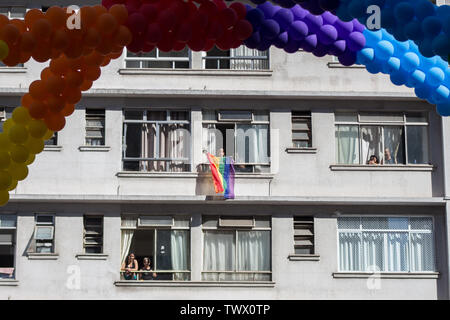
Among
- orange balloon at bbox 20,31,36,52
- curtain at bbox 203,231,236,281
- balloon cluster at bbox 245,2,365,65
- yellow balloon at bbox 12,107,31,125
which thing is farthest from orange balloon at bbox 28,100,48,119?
curtain at bbox 203,231,236,281

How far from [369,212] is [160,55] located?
6.54m

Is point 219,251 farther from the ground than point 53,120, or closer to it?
closer to it

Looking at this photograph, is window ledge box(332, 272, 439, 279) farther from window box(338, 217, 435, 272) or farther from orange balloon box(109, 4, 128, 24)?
orange balloon box(109, 4, 128, 24)

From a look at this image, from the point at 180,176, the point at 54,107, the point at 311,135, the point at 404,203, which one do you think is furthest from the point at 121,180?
the point at 54,107

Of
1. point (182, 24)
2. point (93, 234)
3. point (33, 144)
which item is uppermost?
point (182, 24)

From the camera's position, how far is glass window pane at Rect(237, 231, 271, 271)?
26.0 metres

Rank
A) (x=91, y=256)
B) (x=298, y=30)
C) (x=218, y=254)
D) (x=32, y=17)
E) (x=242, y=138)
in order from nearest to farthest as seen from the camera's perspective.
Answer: (x=32, y=17) → (x=298, y=30) → (x=91, y=256) → (x=218, y=254) → (x=242, y=138)

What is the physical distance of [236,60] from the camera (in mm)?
26859

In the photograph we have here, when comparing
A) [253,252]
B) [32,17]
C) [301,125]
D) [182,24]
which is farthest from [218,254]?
[32,17]

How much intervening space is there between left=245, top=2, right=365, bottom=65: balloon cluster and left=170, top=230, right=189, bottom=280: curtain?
11.5 meters

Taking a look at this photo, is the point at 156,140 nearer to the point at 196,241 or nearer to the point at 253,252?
the point at 196,241

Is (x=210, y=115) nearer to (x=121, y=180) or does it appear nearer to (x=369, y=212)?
(x=121, y=180)

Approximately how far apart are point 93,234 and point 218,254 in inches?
122
